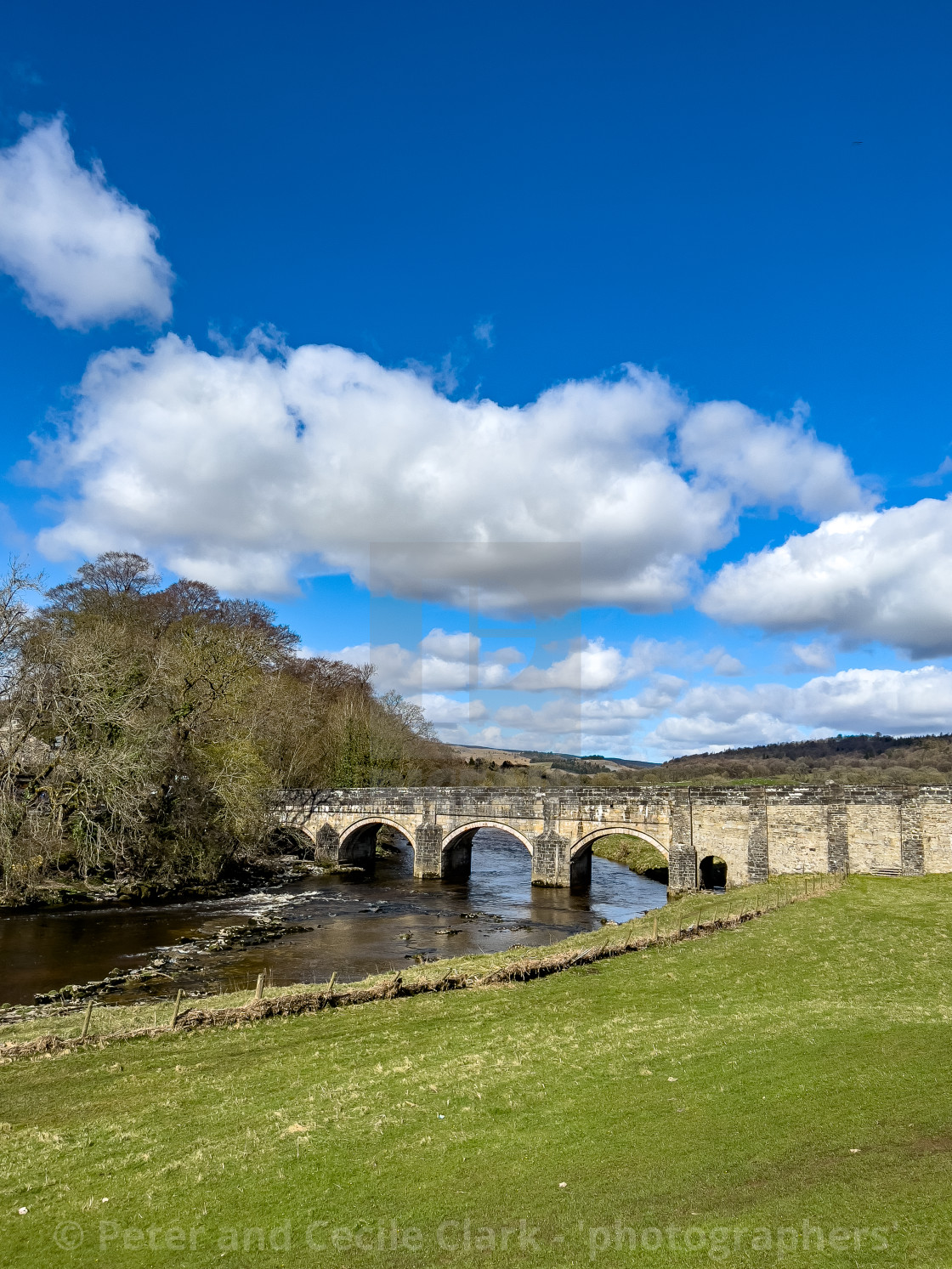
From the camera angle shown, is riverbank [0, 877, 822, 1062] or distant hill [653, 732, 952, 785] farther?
distant hill [653, 732, 952, 785]

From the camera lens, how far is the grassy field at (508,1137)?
698cm

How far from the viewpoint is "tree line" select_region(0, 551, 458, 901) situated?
109 feet

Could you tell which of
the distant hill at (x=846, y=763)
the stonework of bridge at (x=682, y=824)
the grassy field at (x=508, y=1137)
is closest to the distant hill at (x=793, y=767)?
the distant hill at (x=846, y=763)

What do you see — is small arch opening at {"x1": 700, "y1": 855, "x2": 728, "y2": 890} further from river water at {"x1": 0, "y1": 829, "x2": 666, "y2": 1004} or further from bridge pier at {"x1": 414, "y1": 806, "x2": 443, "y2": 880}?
bridge pier at {"x1": 414, "y1": 806, "x2": 443, "y2": 880}

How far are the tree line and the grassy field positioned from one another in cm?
2341

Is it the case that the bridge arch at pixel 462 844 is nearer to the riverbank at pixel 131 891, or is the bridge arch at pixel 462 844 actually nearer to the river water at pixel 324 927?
the river water at pixel 324 927

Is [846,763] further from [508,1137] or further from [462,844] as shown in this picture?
[508,1137]

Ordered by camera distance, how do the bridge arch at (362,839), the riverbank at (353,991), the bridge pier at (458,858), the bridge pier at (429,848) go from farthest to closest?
1. the bridge arch at (362,839)
2. the bridge pier at (458,858)
3. the bridge pier at (429,848)
4. the riverbank at (353,991)

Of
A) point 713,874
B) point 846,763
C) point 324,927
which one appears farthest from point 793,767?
point 324,927

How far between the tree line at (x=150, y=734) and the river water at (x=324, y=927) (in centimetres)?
403

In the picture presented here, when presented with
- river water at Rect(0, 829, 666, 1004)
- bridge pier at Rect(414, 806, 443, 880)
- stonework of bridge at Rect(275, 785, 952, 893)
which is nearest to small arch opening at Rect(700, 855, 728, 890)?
stonework of bridge at Rect(275, 785, 952, 893)

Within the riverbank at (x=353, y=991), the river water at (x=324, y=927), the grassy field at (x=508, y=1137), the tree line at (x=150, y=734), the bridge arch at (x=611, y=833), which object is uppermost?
the tree line at (x=150, y=734)

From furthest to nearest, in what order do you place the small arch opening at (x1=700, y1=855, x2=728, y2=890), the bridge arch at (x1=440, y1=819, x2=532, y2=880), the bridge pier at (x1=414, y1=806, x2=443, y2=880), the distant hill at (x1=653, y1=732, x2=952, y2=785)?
the distant hill at (x1=653, y1=732, x2=952, y2=785), the bridge pier at (x1=414, y1=806, x2=443, y2=880), the bridge arch at (x1=440, y1=819, x2=532, y2=880), the small arch opening at (x1=700, y1=855, x2=728, y2=890)

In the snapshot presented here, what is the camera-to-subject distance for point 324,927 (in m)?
31.7
